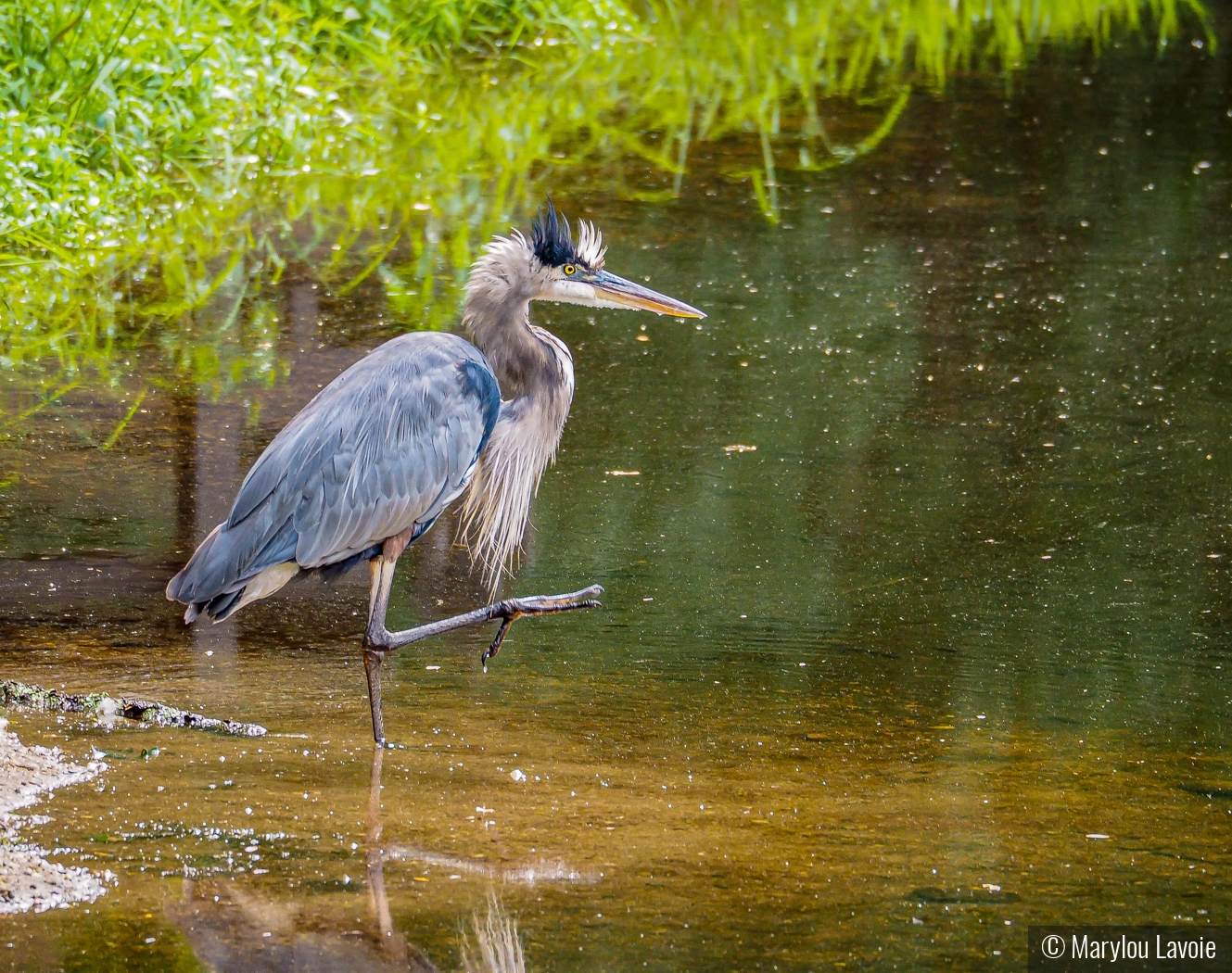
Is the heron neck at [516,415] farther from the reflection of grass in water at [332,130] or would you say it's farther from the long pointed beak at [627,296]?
the reflection of grass in water at [332,130]

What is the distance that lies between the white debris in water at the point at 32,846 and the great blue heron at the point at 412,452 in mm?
587

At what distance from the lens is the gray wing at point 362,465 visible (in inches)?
178

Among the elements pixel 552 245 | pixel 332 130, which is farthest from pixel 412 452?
pixel 332 130

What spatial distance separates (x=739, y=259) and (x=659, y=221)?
0.62 metres

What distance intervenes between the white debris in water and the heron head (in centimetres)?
195

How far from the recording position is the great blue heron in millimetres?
4555

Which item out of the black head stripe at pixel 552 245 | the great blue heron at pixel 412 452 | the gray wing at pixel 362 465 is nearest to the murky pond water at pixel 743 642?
the great blue heron at pixel 412 452

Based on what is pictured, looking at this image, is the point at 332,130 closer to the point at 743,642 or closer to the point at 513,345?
the point at 513,345

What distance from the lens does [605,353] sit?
7.46 meters

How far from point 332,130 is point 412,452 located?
5.52 metres

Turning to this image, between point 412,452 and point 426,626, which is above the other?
point 412,452

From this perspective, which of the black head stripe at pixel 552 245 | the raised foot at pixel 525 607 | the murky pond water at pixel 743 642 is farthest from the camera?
the black head stripe at pixel 552 245

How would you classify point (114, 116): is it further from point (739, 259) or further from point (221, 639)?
point (221, 639)

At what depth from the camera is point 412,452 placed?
4.75 meters
